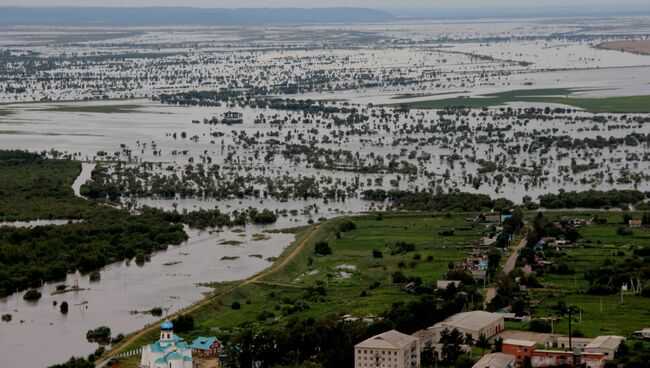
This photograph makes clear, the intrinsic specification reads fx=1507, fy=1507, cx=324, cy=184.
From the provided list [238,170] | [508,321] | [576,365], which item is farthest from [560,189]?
[576,365]

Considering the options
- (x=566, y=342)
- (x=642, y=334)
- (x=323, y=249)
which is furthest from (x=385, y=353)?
(x=323, y=249)

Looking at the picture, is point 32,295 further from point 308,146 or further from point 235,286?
point 308,146

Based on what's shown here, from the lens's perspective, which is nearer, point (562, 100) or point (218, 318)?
point (218, 318)

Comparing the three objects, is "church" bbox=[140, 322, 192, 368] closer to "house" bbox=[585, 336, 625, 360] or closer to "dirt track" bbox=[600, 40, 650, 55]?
"house" bbox=[585, 336, 625, 360]

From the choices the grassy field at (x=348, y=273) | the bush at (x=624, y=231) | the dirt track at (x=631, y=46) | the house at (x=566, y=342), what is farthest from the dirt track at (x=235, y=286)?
the dirt track at (x=631, y=46)

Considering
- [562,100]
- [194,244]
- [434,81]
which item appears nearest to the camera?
[194,244]

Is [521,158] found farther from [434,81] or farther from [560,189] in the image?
[434,81]
